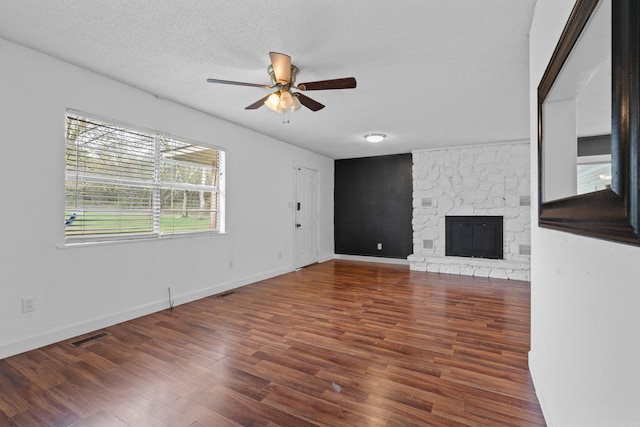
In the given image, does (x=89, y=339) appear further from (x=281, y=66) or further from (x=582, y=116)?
(x=582, y=116)

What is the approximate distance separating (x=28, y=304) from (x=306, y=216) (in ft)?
14.8

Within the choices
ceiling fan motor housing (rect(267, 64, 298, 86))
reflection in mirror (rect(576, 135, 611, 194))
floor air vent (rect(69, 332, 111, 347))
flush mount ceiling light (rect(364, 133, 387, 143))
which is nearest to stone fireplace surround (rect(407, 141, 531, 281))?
flush mount ceiling light (rect(364, 133, 387, 143))

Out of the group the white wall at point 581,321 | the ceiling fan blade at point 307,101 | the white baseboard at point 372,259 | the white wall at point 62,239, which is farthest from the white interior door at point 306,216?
the white wall at point 581,321

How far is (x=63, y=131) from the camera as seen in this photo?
2.68 meters

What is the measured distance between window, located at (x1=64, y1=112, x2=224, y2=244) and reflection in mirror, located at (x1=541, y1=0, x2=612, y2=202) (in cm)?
365

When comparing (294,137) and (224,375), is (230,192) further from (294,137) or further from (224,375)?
(224,375)

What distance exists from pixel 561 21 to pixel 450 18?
2.78ft

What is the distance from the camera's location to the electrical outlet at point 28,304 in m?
2.43

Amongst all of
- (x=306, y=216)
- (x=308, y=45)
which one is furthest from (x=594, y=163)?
(x=306, y=216)

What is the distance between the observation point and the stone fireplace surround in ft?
17.7

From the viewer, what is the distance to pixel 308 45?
7.59 ft

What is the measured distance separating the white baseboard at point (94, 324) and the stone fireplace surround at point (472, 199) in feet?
13.1

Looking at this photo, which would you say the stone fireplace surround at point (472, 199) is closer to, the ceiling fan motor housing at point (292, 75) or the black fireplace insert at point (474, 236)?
the black fireplace insert at point (474, 236)

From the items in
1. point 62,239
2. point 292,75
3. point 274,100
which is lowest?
point 62,239
